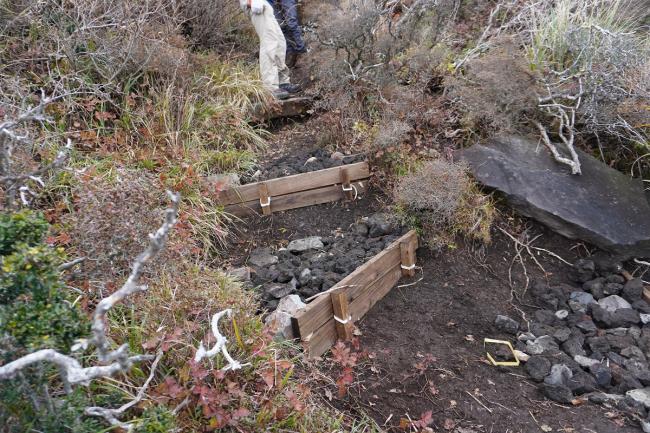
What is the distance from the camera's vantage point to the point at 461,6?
25.2 feet

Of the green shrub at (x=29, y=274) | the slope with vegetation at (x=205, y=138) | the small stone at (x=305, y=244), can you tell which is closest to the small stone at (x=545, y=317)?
the slope with vegetation at (x=205, y=138)

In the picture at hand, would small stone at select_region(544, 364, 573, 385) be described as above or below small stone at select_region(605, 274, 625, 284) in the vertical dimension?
above

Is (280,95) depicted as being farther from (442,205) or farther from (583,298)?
(583,298)

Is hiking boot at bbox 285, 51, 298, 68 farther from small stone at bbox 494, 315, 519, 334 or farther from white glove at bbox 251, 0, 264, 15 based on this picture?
small stone at bbox 494, 315, 519, 334

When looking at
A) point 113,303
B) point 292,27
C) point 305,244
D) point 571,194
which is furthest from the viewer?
point 292,27

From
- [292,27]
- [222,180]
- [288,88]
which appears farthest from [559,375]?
[292,27]

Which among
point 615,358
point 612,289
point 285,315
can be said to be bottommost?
point 612,289

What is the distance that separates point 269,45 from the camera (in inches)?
267

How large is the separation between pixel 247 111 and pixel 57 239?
332cm

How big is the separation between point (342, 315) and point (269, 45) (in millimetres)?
4196

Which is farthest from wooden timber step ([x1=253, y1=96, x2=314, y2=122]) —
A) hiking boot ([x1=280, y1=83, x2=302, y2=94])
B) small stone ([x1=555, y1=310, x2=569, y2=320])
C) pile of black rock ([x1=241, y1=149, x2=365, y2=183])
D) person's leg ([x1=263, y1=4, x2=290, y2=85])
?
small stone ([x1=555, y1=310, x2=569, y2=320])

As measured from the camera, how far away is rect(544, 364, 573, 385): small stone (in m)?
3.54

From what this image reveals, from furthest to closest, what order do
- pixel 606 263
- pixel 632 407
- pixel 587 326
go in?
1. pixel 606 263
2. pixel 587 326
3. pixel 632 407

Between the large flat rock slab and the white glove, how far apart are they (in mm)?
3089
